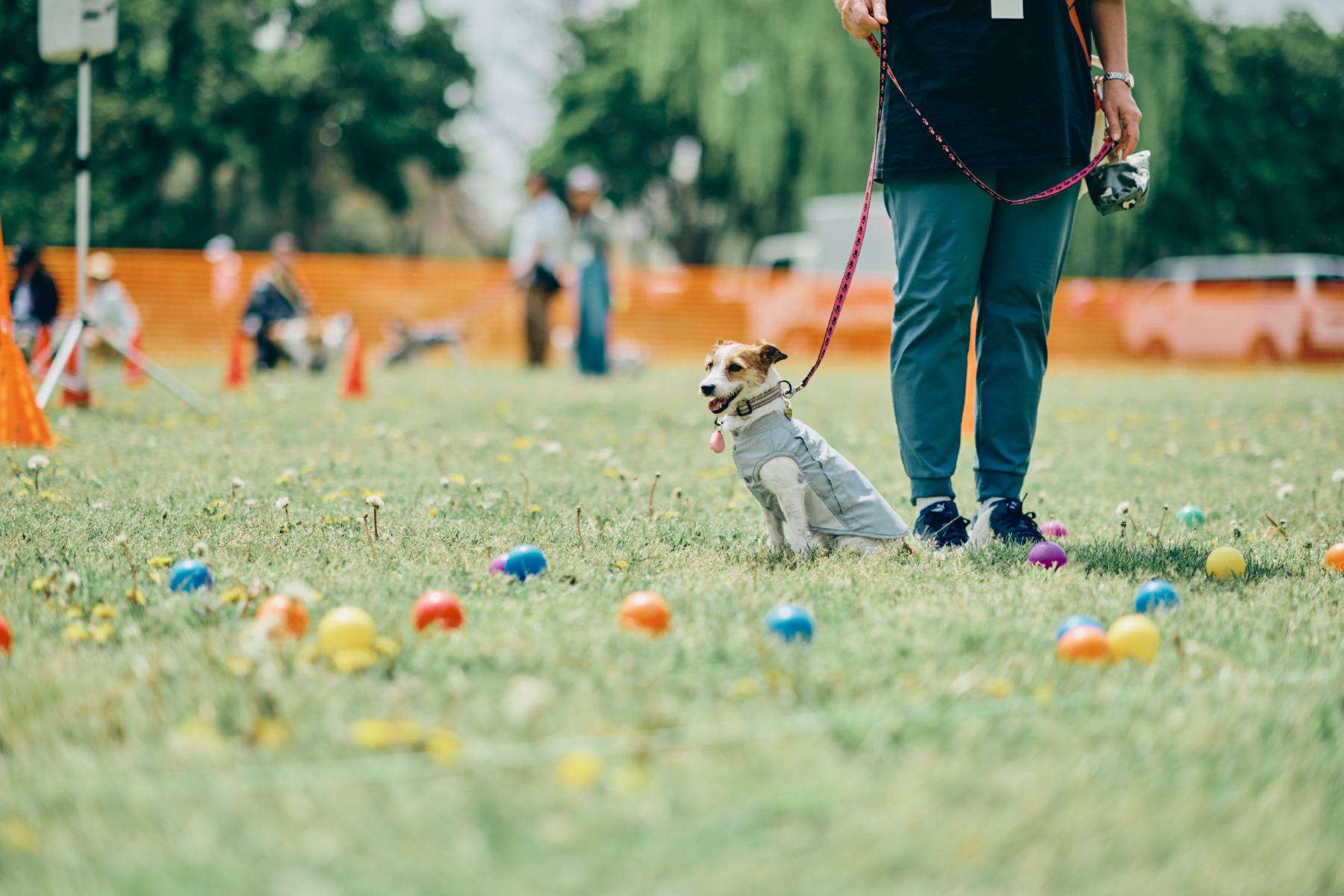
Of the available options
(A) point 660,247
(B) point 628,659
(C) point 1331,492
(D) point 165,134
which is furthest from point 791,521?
(A) point 660,247

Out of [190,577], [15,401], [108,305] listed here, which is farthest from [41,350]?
[190,577]

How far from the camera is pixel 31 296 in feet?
32.5

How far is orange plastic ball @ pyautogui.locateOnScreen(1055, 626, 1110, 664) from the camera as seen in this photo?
6.95 feet

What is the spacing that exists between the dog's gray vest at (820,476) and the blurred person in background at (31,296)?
8441 mm

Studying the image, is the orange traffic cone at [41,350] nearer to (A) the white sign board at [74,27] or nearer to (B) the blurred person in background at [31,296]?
(B) the blurred person in background at [31,296]

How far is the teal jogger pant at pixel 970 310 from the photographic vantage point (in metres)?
3.45

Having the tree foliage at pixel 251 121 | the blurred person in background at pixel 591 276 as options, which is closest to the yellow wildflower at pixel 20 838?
the blurred person in background at pixel 591 276

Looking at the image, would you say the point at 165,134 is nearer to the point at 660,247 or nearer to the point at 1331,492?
the point at 660,247

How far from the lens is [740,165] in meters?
26.6

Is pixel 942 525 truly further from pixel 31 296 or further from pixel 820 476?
pixel 31 296

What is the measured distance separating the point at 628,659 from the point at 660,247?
41538mm

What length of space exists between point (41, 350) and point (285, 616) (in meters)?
8.26

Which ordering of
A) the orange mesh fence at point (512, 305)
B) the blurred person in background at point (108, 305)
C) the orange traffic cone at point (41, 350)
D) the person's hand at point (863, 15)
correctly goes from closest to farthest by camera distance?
the person's hand at point (863, 15) < the orange traffic cone at point (41, 350) < the blurred person in background at point (108, 305) < the orange mesh fence at point (512, 305)

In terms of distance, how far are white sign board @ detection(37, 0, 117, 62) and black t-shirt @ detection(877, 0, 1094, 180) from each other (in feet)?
17.5
